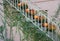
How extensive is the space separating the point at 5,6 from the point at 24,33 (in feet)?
1.82

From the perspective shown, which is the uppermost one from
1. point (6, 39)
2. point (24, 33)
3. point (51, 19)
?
point (51, 19)

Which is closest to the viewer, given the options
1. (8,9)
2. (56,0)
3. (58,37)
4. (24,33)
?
(58,37)

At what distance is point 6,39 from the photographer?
281 cm

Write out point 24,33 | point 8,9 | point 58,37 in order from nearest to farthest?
point 58,37, point 24,33, point 8,9

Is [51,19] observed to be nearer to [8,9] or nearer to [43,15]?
[43,15]

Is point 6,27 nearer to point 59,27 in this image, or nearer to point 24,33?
point 24,33

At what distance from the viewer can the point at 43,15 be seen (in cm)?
234

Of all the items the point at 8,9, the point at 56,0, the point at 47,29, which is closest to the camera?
the point at 47,29

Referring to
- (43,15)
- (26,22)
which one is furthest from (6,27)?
(43,15)

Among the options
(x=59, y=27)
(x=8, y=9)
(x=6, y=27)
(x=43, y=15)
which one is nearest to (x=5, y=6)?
(x=8, y=9)

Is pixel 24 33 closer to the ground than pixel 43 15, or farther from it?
closer to the ground

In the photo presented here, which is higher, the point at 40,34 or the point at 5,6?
the point at 5,6

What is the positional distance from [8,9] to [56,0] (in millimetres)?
1669

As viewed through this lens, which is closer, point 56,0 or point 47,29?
point 47,29
